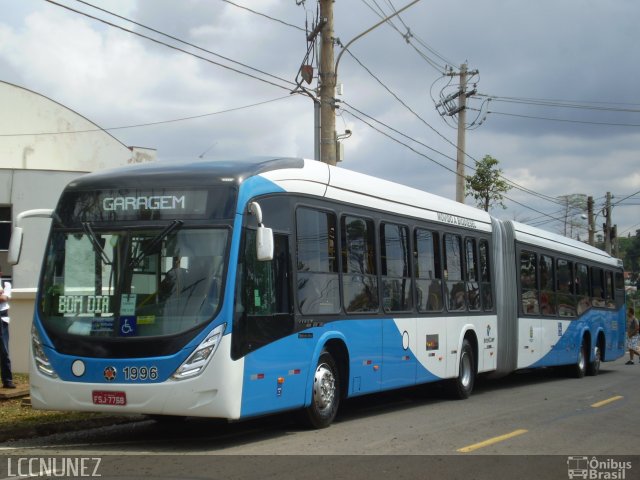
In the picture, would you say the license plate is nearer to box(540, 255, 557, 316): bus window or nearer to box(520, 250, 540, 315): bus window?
box(520, 250, 540, 315): bus window

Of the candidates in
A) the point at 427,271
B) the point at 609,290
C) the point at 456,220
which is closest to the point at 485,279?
the point at 456,220

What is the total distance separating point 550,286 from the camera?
2066cm

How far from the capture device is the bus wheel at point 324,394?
10.9 meters

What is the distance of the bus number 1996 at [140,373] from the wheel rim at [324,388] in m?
2.33

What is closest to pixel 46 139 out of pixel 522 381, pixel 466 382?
pixel 522 381

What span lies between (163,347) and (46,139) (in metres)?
29.9

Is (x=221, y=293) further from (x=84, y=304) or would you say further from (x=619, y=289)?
(x=619, y=289)

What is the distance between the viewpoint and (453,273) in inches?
620

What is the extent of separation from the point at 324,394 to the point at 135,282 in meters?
2.92

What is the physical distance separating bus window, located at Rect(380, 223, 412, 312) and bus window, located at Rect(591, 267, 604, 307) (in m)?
11.8

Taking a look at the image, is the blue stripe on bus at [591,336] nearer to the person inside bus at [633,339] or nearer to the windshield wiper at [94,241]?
the person inside bus at [633,339]

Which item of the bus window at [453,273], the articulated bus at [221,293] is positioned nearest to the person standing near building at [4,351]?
the articulated bus at [221,293]

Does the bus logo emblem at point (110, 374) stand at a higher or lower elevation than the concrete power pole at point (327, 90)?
lower

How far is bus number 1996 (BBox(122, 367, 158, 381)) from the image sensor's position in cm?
925
